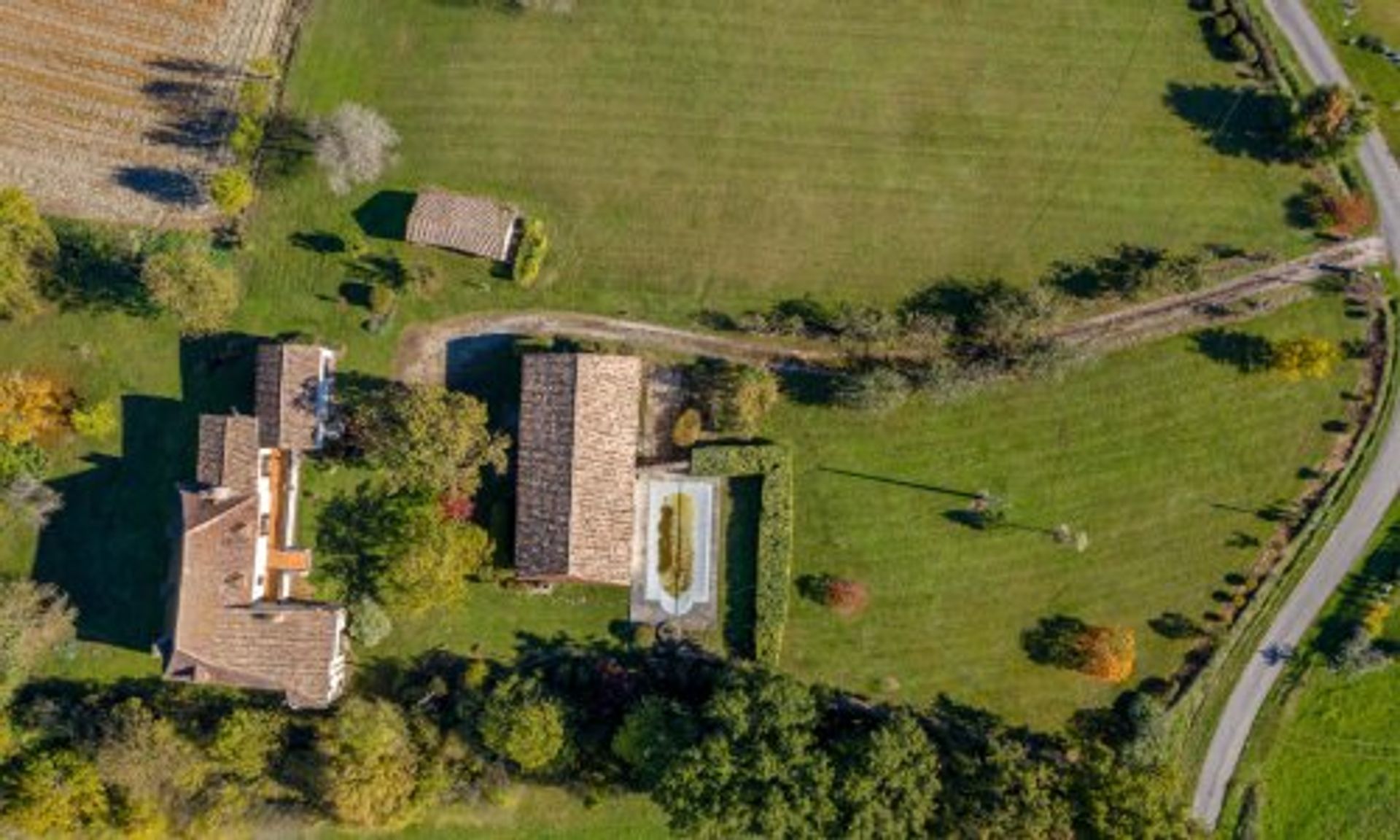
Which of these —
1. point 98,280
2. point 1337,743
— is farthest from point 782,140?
point 1337,743

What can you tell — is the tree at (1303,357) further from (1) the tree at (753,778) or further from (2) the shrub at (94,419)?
(2) the shrub at (94,419)

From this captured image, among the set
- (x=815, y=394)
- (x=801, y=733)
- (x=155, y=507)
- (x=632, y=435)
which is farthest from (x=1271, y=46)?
(x=155, y=507)

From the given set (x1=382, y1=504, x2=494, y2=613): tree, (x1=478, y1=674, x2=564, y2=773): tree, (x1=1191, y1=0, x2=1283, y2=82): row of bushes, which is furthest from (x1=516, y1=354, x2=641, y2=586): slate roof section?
(x1=1191, y1=0, x2=1283, y2=82): row of bushes

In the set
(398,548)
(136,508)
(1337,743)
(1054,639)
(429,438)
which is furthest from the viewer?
(1337,743)

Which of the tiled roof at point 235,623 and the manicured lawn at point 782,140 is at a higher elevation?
the manicured lawn at point 782,140

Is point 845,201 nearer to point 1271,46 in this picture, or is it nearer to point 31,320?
point 1271,46

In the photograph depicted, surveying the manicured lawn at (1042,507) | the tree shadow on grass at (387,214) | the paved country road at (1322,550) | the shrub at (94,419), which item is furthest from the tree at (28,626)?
the paved country road at (1322,550)

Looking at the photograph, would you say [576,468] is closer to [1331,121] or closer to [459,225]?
[459,225]
